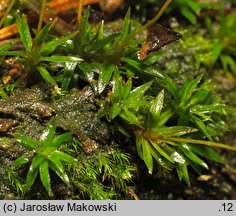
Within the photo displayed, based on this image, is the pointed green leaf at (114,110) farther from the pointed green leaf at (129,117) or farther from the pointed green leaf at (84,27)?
the pointed green leaf at (84,27)

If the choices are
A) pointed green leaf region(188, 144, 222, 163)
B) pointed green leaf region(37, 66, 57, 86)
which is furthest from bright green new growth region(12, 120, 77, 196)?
pointed green leaf region(188, 144, 222, 163)

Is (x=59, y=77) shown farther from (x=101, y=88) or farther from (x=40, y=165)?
(x=40, y=165)

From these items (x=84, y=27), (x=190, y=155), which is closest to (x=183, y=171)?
(x=190, y=155)

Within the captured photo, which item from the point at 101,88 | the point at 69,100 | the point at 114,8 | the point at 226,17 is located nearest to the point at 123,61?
the point at 101,88

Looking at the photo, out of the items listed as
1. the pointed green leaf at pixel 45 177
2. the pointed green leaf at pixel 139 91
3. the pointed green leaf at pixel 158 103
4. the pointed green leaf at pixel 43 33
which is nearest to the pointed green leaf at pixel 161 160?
the pointed green leaf at pixel 158 103

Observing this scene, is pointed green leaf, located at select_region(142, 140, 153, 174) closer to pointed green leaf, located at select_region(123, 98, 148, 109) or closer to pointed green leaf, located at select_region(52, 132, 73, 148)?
pointed green leaf, located at select_region(123, 98, 148, 109)
